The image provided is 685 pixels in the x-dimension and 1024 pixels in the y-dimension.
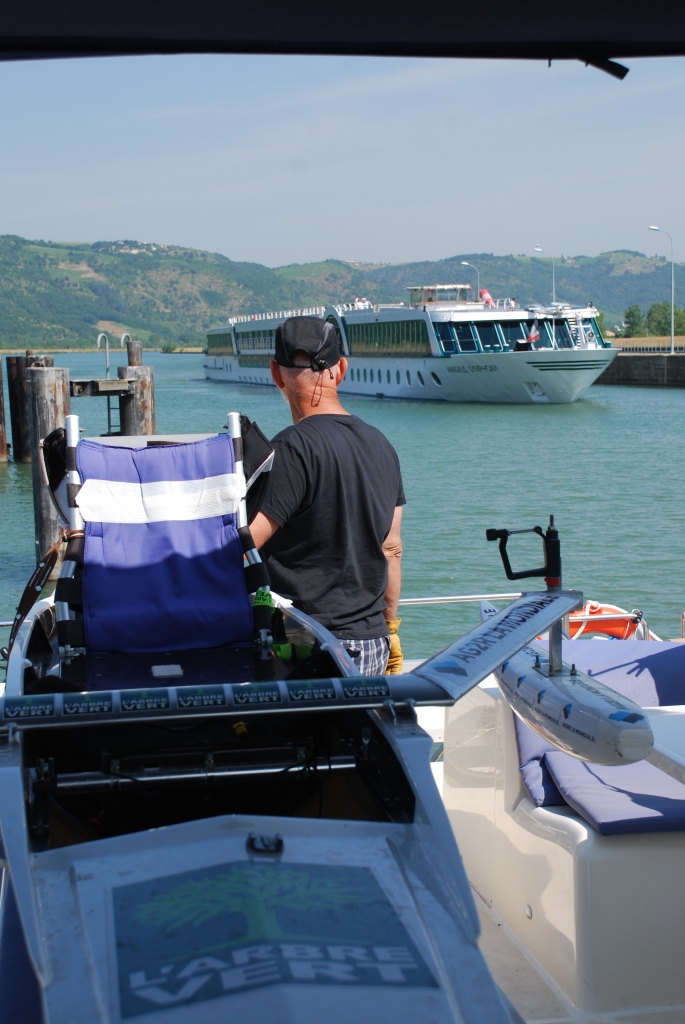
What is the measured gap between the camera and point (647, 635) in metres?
6.21

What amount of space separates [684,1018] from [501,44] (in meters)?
3.18

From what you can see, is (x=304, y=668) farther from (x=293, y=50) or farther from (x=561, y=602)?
(x=293, y=50)

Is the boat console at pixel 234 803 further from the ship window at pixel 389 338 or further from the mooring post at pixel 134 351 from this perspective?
the ship window at pixel 389 338

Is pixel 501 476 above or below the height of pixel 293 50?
below

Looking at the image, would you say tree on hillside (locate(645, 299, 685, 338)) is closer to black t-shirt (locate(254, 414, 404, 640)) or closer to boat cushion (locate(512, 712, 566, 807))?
boat cushion (locate(512, 712, 566, 807))

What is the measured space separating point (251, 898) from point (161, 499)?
1.87m

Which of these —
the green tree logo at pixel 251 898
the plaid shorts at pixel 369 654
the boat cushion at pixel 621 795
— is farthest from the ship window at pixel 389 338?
the green tree logo at pixel 251 898

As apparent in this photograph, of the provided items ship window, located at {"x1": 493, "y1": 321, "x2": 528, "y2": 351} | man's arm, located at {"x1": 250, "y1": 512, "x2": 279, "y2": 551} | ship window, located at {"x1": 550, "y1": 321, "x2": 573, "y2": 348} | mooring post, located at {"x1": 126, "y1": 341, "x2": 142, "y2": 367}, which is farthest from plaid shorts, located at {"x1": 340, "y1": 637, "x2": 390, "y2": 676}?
ship window, located at {"x1": 493, "y1": 321, "x2": 528, "y2": 351}

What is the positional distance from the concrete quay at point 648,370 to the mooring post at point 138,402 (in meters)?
42.3

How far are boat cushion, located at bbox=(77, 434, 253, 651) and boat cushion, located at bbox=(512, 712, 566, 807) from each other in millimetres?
979

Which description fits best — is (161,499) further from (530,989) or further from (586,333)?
(586,333)

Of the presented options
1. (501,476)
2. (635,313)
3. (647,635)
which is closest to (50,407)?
(647,635)

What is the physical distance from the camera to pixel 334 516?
276 centimetres

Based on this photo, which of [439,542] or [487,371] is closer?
[439,542]
